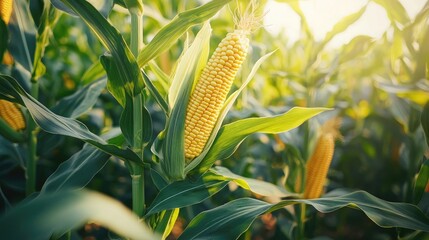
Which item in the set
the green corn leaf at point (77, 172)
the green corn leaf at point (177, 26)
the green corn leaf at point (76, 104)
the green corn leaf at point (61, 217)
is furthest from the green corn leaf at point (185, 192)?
the green corn leaf at point (61, 217)

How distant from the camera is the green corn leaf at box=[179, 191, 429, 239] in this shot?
5.76 feet

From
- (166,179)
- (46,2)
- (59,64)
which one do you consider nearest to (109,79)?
(166,179)

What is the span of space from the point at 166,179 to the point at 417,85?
1.92m

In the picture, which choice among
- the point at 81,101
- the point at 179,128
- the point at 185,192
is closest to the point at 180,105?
the point at 179,128

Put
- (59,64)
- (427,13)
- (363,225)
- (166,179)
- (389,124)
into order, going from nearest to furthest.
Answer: (166,179) < (427,13) < (59,64) < (389,124) < (363,225)

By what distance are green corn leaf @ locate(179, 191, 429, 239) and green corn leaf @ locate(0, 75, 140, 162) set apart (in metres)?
0.46

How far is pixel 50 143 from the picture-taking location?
250 cm

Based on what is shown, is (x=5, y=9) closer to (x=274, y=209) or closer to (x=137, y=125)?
(x=137, y=125)

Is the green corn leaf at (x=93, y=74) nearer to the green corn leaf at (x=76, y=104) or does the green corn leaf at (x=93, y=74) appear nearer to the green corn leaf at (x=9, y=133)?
the green corn leaf at (x=76, y=104)

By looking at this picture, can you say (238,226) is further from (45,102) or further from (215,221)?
(45,102)

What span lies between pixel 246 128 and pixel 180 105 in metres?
0.34

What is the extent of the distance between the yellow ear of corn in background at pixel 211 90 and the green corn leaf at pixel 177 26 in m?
0.14

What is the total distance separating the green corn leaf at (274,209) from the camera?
5.76ft

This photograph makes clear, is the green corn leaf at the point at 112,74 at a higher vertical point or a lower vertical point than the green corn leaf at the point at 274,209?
higher
